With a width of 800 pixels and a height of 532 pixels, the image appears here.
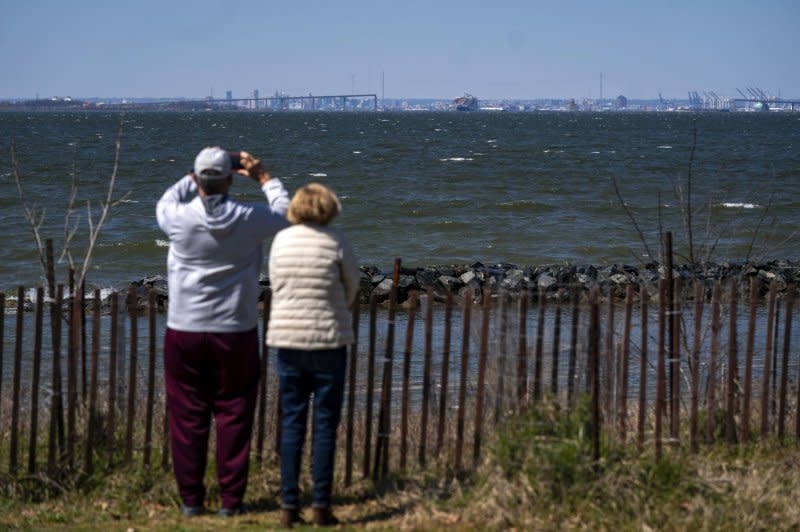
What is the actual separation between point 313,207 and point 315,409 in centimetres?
102

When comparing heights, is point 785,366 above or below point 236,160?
below

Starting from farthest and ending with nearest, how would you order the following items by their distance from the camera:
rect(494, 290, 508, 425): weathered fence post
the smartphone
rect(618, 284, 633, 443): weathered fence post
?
rect(618, 284, 633, 443): weathered fence post
rect(494, 290, 508, 425): weathered fence post
the smartphone

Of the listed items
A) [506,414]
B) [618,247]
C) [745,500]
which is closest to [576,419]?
[506,414]

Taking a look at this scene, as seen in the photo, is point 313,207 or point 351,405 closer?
point 313,207

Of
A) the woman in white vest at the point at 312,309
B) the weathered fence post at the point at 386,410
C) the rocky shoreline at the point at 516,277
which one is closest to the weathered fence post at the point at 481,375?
the weathered fence post at the point at 386,410

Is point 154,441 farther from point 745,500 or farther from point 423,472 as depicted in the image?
point 745,500

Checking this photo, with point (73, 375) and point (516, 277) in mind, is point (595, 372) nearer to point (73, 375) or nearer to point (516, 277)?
point (73, 375)

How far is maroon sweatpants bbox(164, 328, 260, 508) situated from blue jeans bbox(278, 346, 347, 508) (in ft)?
0.87

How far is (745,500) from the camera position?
6.13 m

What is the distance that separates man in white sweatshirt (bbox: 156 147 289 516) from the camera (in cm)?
598

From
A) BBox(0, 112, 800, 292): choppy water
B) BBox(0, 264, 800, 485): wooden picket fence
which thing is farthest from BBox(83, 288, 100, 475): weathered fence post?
BBox(0, 112, 800, 292): choppy water

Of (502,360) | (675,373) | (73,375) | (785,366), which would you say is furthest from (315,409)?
(785,366)

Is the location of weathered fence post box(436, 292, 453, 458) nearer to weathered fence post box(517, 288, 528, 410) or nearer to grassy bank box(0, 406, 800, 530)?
grassy bank box(0, 406, 800, 530)

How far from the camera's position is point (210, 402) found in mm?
6215
